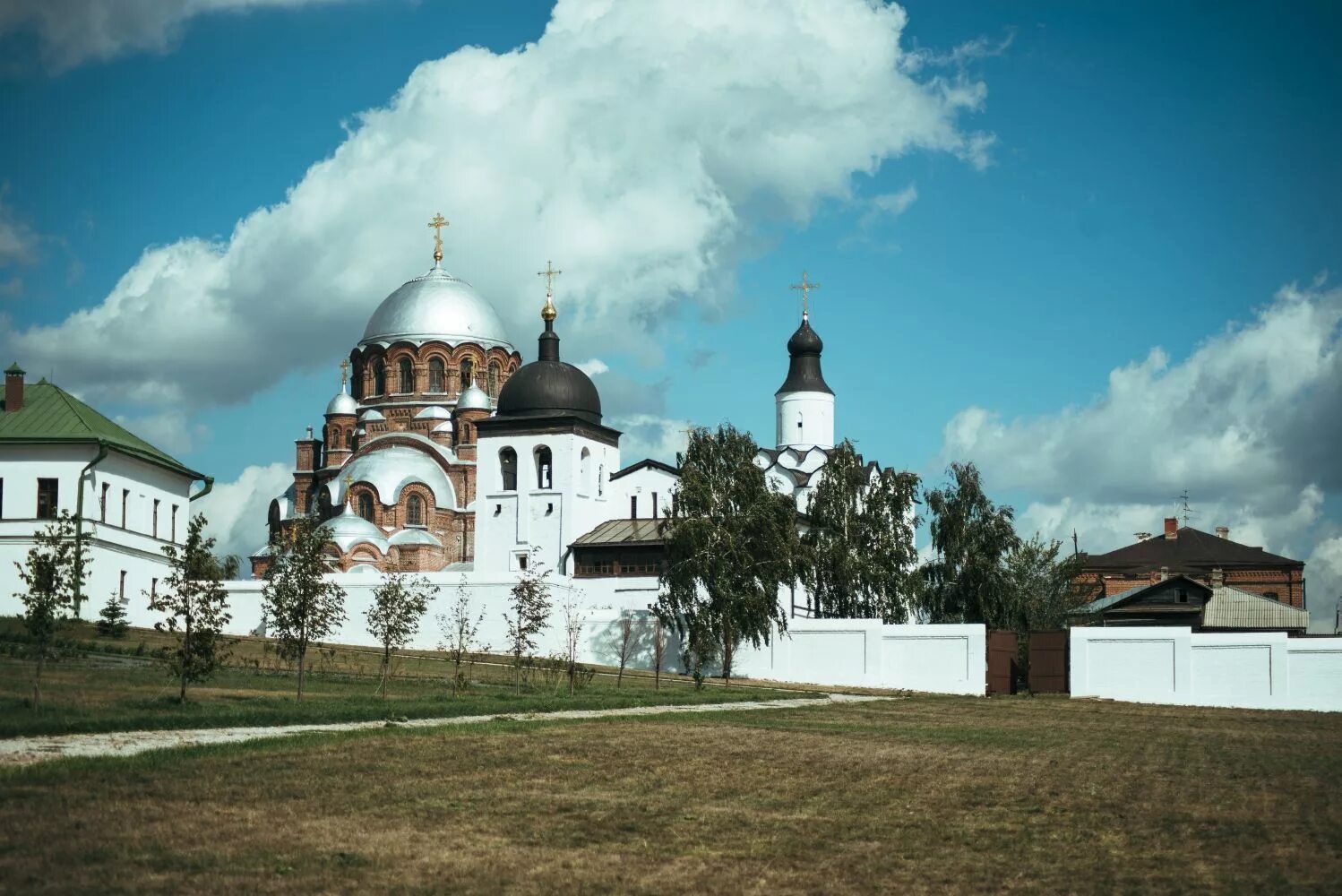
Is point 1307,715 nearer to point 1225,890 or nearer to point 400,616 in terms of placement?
point 400,616

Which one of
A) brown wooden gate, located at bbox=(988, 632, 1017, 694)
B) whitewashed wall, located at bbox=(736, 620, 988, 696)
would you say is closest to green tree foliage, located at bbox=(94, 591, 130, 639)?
whitewashed wall, located at bbox=(736, 620, 988, 696)

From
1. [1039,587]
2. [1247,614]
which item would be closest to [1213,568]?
[1247,614]

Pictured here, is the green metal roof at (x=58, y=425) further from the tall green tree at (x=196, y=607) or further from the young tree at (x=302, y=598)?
the tall green tree at (x=196, y=607)

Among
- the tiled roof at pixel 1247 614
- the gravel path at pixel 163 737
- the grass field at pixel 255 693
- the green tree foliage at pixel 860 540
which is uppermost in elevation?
the green tree foliage at pixel 860 540

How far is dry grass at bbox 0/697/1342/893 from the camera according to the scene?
358 inches

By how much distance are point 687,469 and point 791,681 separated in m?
6.10

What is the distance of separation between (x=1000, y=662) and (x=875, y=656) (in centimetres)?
275

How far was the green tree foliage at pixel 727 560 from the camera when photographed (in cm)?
3628

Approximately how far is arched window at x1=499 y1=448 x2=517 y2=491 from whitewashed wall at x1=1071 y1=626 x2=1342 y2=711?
20577 mm

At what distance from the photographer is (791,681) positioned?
118 feet

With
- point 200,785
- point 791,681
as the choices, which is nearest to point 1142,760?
point 200,785

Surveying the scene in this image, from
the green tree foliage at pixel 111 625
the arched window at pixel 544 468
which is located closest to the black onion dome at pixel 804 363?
the arched window at pixel 544 468

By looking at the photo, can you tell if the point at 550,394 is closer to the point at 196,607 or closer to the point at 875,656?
the point at 875,656

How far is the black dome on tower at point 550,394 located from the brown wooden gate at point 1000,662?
57.7 feet
